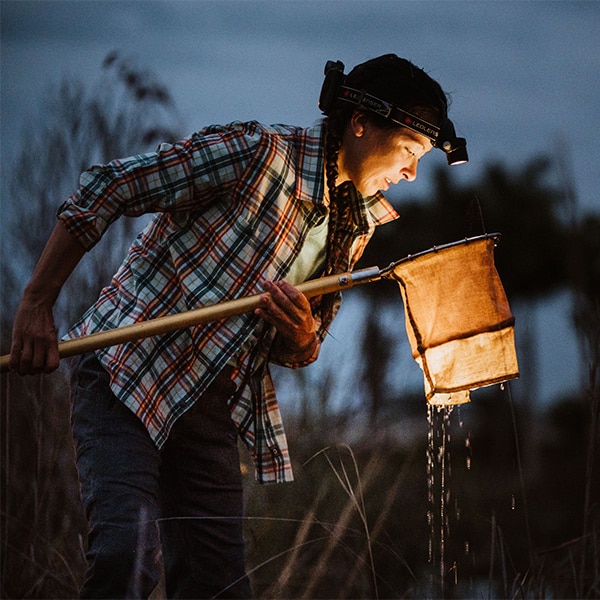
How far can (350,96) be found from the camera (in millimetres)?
2059

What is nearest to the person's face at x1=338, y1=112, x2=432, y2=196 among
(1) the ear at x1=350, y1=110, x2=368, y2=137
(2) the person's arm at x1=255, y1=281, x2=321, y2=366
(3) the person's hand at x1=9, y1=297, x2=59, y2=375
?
(1) the ear at x1=350, y1=110, x2=368, y2=137

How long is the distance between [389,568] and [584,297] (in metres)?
2.41

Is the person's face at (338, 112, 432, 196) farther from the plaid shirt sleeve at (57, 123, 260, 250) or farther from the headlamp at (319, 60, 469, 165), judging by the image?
the plaid shirt sleeve at (57, 123, 260, 250)

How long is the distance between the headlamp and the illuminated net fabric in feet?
0.76

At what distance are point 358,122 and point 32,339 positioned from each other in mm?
825

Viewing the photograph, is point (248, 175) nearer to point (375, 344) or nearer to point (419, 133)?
point (419, 133)

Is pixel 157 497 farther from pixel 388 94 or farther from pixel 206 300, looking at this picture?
pixel 388 94

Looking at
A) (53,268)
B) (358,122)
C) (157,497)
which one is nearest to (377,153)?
(358,122)

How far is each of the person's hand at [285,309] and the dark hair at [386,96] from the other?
33 cm

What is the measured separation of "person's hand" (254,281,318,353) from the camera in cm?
189

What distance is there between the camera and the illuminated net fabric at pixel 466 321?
1928 millimetres

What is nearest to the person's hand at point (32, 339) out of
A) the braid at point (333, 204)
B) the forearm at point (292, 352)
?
the forearm at point (292, 352)

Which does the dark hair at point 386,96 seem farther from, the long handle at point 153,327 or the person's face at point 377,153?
the long handle at point 153,327

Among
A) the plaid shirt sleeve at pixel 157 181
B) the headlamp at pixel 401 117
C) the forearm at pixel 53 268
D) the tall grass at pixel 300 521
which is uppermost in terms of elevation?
the headlamp at pixel 401 117
